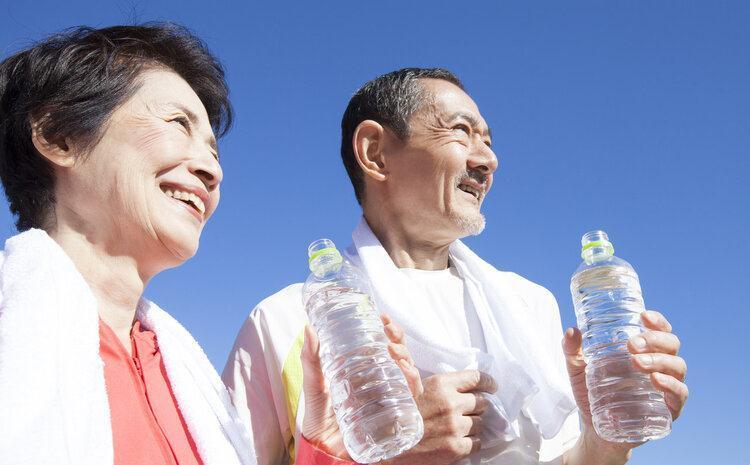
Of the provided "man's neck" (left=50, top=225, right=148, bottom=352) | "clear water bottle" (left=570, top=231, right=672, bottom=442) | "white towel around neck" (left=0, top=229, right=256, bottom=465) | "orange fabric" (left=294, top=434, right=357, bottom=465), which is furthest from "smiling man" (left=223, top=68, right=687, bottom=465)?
"man's neck" (left=50, top=225, right=148, bottom=352)

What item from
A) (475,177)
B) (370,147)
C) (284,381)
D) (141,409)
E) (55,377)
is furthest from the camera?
(370,147)

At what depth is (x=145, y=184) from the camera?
3.15 meters

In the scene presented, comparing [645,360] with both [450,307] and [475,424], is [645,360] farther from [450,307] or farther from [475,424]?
[450,307]

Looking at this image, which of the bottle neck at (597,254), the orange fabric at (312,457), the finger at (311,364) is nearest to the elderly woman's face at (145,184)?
the finger at (311,364)

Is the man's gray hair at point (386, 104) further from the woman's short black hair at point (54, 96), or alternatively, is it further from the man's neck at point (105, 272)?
the man's neck at point (105, 272)

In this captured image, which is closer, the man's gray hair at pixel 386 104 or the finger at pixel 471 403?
the finger at pixel 471 403

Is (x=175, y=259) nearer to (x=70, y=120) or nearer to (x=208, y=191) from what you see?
(x=208, y=191)

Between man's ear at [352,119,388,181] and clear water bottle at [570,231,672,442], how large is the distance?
1.47m

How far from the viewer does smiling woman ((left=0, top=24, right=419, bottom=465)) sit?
263 centimetres

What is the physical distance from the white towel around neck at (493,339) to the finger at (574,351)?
33 cm

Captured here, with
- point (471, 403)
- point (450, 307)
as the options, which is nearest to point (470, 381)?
point (471, 403)

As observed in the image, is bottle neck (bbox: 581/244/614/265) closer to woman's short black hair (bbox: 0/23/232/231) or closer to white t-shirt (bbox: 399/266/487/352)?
white t-shirt (bbox: 399/266/487/352)

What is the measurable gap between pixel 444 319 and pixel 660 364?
52.9 inches

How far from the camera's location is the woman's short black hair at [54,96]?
324 cm
